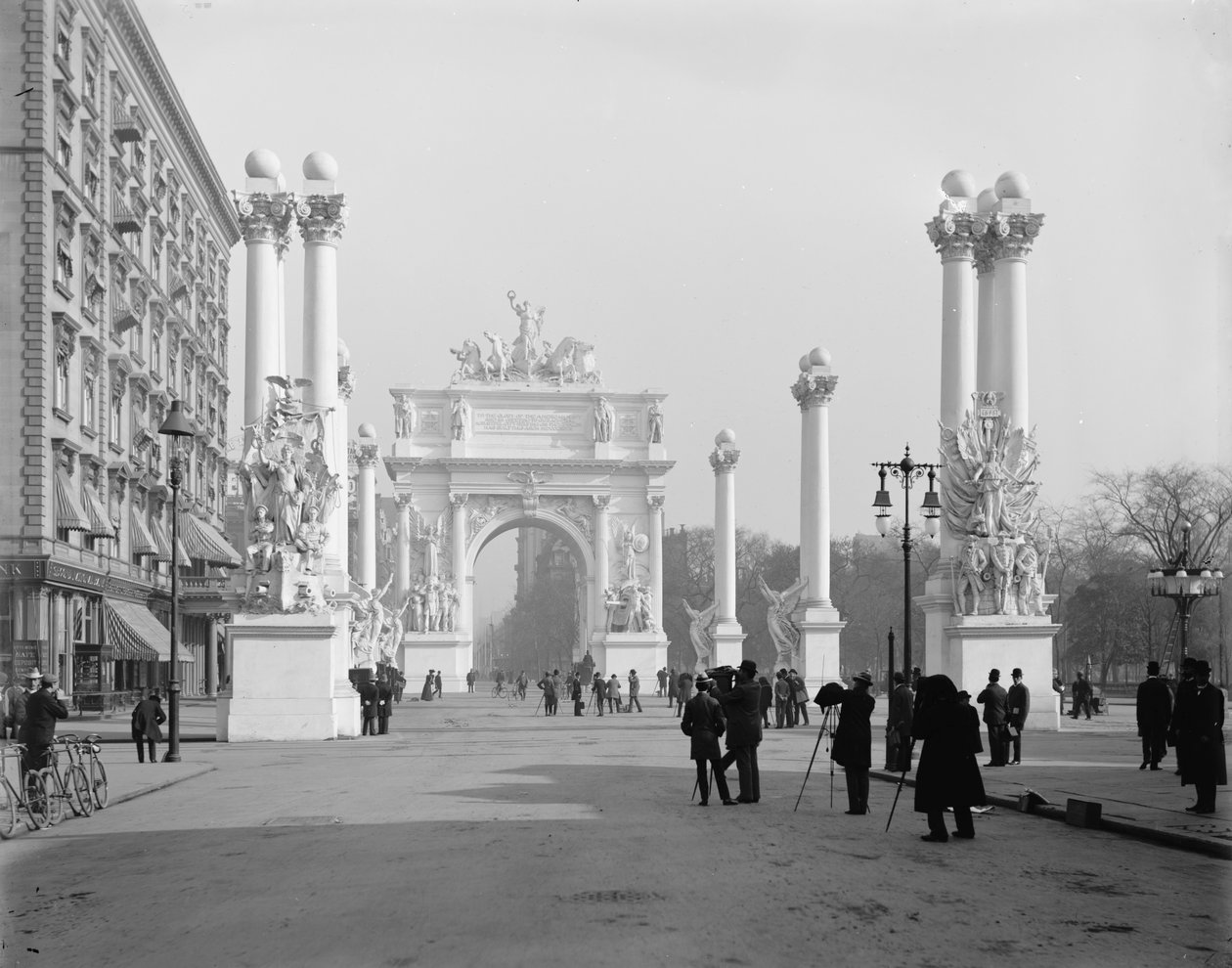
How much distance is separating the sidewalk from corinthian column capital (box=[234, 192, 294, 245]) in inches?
435

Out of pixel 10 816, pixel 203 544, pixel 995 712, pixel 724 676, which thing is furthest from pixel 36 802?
pixel 203 544

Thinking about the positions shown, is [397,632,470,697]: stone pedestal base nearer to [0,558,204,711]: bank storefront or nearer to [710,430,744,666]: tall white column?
[710,430,744,666]: tall white column

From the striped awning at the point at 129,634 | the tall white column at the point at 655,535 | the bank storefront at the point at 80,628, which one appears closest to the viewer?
the bank storefront at the point at 80,628

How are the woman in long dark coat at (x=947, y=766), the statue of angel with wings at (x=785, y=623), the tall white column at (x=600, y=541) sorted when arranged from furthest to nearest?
1. the tall white column at (x=600, y=541)
2. the statue of angel with wings at (x=785, y=623)
3. the woman in long dark coat at (x=947, y=766)

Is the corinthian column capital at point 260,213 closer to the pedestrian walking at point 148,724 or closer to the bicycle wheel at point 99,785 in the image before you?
the pedestrian walking at point 148,724

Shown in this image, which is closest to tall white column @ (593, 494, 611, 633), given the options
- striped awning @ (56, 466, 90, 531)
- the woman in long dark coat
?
striped awning @ (56, 466, 90, 531)

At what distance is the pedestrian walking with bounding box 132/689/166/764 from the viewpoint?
25438 mm

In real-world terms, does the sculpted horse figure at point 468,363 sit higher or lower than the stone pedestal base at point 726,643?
higher

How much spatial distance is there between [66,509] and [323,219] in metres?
12.6

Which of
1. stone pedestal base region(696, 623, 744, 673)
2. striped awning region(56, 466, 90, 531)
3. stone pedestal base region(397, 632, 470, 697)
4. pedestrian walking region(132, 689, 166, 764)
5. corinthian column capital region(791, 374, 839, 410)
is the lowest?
stone pedestal base region(397, 632, 470, 697)

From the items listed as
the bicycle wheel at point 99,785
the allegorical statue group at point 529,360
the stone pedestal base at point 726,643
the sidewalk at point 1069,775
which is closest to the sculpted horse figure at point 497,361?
the allegorical statue group at point 529,360

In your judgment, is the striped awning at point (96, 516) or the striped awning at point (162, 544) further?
the striped awning at point (162, 544)

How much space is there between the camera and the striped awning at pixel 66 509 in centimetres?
4225

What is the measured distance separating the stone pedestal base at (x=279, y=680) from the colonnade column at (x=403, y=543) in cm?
4675
